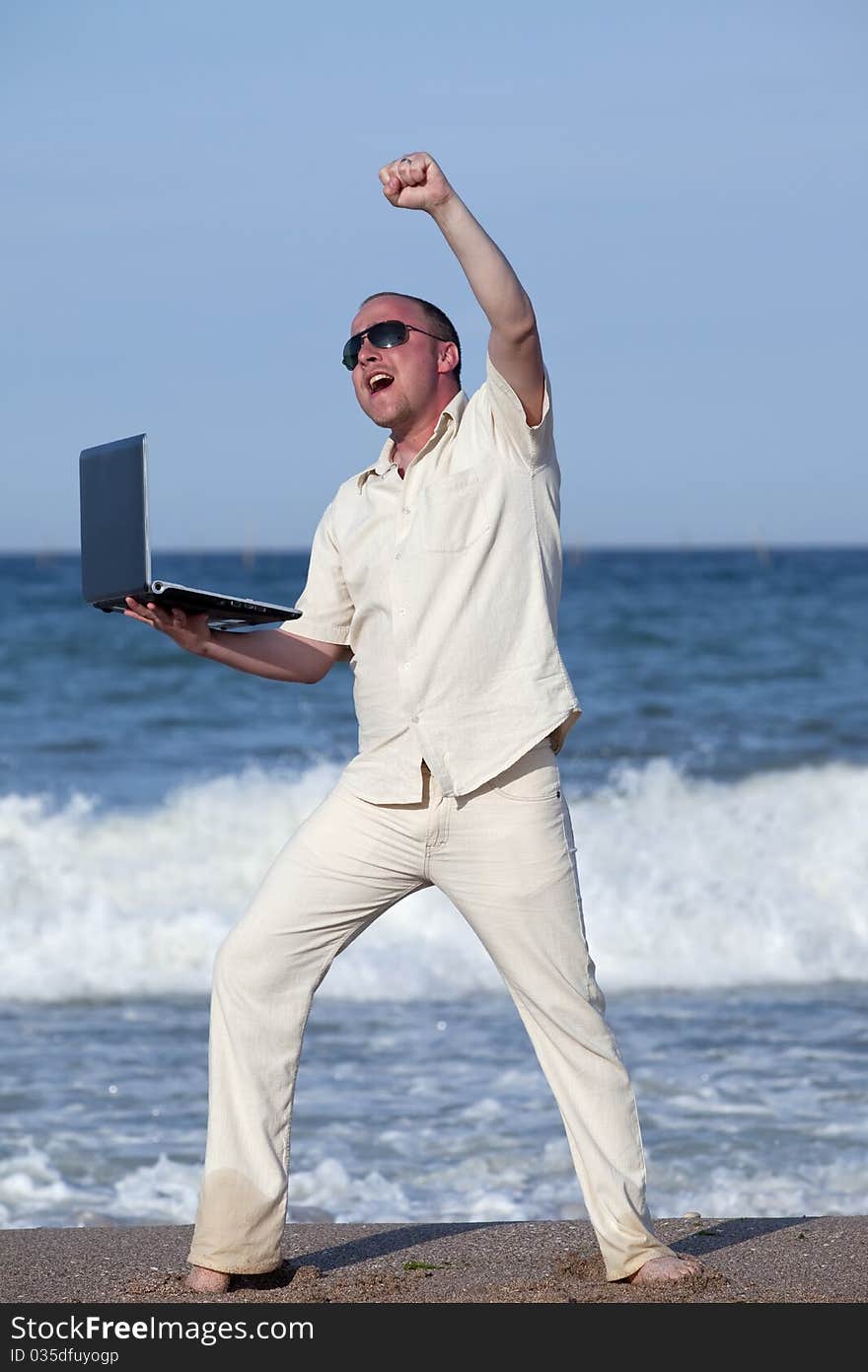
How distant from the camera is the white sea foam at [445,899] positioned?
27.7 feet

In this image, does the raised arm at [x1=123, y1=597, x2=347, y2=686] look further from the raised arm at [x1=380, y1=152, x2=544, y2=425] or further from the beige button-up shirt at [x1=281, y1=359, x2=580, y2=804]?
the raised arm at [x1=380, y1=152, x2=544, y2=425]

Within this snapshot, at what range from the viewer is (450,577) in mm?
3492

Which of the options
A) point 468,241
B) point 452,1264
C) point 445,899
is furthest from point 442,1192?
point 445,899

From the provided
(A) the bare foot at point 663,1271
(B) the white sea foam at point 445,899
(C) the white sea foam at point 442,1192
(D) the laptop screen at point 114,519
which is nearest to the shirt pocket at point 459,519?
(D) the laptop screen at point 114,519

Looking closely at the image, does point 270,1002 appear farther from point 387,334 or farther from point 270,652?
point 387,334

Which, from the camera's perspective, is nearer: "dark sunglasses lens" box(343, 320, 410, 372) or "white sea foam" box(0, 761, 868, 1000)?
"dark sunglasses lens" box(343, 320, 410, 372)

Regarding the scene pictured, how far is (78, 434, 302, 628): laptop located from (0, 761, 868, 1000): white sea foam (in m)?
4.82

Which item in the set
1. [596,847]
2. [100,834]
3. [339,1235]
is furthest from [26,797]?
[339,1235]

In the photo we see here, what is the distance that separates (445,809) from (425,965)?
5008mm

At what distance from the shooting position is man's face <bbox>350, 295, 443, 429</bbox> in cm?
362

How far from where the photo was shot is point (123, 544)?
3363 millimetres

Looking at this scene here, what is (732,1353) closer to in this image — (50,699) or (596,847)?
(596,847)

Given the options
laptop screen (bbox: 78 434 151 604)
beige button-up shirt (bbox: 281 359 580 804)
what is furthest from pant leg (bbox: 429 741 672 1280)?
laptop screen (bbox: 78 434 151 604)

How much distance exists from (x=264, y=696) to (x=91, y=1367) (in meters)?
15.2
